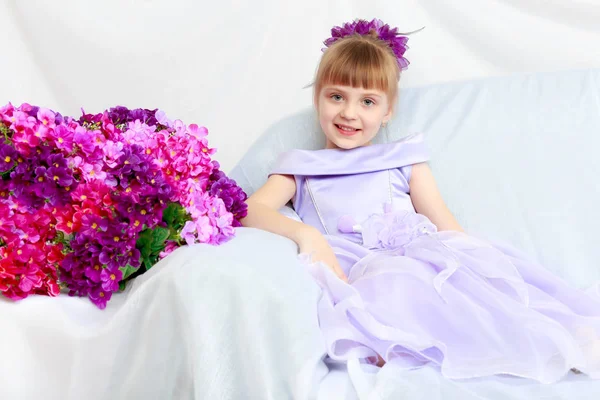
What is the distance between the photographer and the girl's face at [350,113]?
1896mm

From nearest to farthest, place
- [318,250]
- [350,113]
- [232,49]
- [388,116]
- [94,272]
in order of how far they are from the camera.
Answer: [94,272] < [318,250] < [350,113] < [388,116] < [232,49]

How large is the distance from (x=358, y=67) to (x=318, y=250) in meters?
0.55

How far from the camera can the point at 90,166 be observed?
140 centimetres

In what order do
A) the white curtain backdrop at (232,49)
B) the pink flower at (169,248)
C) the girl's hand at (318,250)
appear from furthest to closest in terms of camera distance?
the white curtain backdrop at (232,49) → the girl's hand at (318,250) → the pink flower at (169,248)

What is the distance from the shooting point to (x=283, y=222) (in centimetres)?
172

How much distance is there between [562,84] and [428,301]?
100 centimetres

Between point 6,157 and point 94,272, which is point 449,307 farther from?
point 6,157

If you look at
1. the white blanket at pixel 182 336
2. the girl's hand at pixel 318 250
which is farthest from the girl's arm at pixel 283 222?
the white blanket at pixel 182 336

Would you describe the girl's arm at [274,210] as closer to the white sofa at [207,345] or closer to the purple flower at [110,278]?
the white sofa at [207,345]

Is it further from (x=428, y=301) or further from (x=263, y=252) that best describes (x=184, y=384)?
(x=428, y=301)

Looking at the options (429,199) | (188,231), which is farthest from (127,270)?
(429,199)

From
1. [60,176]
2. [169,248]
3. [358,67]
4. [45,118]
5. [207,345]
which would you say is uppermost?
[358,67]

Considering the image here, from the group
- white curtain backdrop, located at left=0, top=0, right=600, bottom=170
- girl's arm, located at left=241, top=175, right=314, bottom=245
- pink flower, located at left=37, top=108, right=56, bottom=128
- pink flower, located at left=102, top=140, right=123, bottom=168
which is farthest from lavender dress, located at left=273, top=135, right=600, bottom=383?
white curtain backdrop, located at left=0, top=0, right=600, bottom=170

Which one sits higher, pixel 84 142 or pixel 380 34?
pixel 380 34
